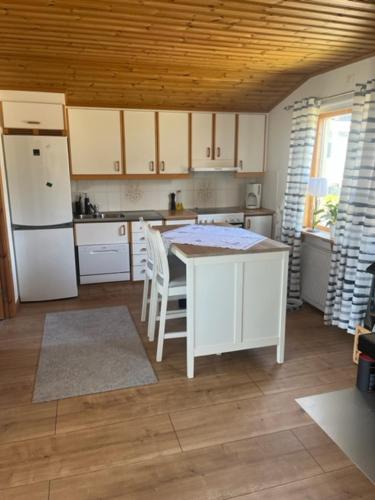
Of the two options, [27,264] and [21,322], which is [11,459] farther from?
[27,264]

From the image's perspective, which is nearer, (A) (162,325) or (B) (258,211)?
(A) (162,325)

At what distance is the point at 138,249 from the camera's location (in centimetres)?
465

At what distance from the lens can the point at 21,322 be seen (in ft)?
11.8

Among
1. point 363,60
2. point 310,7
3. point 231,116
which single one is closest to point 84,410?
point 310,7

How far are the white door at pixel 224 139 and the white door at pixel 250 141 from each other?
10 centimetres

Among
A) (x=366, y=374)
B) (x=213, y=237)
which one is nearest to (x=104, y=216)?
(x=213, y=237)

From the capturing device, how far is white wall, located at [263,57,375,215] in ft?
10.9

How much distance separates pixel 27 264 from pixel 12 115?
150 centimetres

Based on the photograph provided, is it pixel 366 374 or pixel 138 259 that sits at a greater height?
pixel 138 259

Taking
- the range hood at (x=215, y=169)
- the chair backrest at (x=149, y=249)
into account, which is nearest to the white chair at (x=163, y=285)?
the chair backrest at (x=149, y=249)

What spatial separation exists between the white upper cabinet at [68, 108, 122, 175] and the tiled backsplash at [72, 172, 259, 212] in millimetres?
376

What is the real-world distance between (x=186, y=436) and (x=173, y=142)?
3.55 metres

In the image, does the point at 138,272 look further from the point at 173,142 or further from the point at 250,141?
the point at 250,141

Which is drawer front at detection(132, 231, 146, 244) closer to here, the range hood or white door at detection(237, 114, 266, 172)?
the range hood
